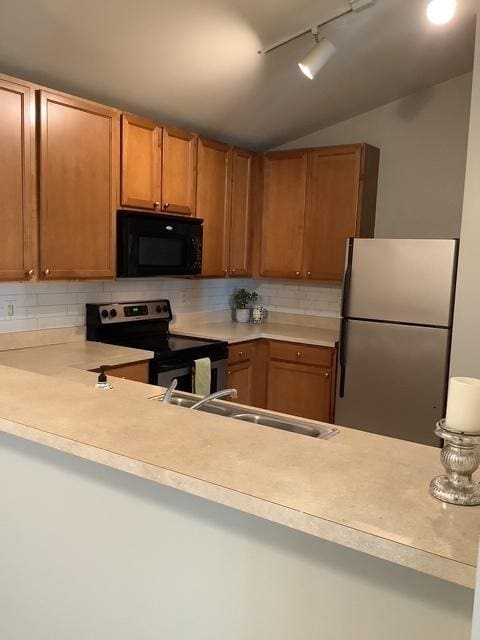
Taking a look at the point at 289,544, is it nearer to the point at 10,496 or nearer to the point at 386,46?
the point at 10,496

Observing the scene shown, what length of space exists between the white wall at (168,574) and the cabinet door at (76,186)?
1611 mm

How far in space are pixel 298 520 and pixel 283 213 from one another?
3.67 m

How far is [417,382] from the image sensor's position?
3537 millimetres

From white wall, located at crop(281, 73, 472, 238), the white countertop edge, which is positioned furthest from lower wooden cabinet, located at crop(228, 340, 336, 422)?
the white countertop edge

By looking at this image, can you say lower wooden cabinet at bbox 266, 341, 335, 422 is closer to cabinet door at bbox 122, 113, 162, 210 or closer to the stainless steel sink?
cabinet door at bbox 122, 113, 162, 210

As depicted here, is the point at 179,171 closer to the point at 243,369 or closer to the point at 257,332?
the point at 257,332

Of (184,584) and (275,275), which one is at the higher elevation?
(275,275)

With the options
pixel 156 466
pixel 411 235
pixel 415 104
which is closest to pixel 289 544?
pixel 156 466

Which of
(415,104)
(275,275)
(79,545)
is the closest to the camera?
(79,545)

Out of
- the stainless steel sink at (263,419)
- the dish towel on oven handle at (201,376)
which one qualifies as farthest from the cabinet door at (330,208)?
the stainless steel sink at (263,419)

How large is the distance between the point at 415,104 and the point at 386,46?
3.18ft

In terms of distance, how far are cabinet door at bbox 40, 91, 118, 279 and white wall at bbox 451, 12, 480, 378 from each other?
78.9 inches

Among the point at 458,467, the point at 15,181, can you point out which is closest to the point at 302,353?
the point at 15,181

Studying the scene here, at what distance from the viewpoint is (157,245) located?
11.9 ft
